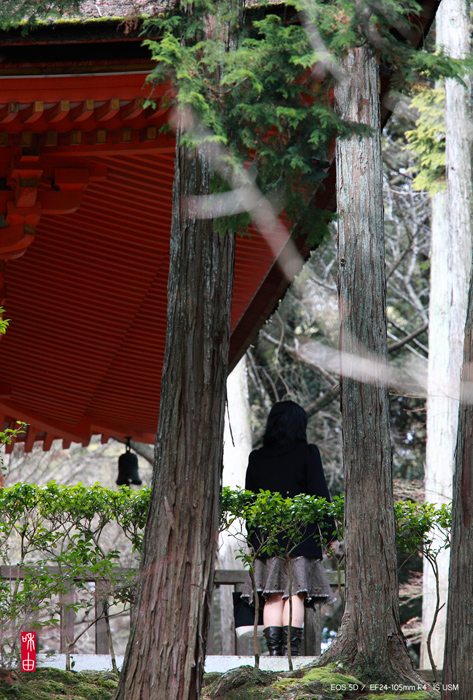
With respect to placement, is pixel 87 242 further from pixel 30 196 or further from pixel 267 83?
pixel 267 83

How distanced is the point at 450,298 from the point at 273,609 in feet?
23.7

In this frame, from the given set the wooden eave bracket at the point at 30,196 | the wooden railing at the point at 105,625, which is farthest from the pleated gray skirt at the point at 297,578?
the wooden eave bracket at the point at 30,196

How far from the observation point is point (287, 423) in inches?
182

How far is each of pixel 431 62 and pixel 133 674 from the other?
3027 millimetres

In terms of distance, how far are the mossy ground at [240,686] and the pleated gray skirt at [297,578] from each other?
484 mm

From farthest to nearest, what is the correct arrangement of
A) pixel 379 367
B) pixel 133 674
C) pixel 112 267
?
pixel 112 267 < pixel 379 367 < pixel 133 674

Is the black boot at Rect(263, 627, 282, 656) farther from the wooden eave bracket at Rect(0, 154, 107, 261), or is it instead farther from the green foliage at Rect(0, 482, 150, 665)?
the wooden eave bracket at Rect(0, 154, 107, 261)

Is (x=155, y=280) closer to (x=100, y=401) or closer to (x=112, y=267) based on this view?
(x=112, y=267)

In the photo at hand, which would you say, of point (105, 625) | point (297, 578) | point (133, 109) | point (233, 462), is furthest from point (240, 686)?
point (233, 462)

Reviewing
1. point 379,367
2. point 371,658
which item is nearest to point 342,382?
point 379,367

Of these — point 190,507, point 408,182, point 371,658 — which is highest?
point 408,182

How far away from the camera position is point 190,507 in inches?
122

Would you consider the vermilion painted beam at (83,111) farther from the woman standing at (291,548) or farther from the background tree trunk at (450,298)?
the background tree trunk at (450,298)

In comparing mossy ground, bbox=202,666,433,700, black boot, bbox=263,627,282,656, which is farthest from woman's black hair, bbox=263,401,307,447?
mossy ground, bbox=202,666,433,700
